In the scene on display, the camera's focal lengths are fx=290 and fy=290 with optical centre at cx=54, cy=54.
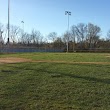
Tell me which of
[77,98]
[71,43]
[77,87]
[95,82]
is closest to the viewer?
[77,98]

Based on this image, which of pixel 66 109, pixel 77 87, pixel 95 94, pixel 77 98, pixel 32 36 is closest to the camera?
pixel 66 109

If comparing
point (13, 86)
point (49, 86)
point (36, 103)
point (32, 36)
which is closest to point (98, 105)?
point (36, 103)

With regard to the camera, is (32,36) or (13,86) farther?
(32,36)

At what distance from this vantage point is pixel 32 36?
13038 centimetres

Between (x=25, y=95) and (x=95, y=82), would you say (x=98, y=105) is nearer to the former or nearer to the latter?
(x=25, y=95)

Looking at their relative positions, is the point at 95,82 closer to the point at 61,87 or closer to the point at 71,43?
the point at 61,87

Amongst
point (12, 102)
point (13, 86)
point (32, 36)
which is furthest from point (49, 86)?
point (32, 36)

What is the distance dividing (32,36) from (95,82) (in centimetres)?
12025

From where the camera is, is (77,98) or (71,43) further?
(71,43)

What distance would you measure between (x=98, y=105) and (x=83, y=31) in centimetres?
12530

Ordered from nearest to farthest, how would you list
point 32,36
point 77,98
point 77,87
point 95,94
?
point 77,98
point 95,94
point 77,87
point 32,36

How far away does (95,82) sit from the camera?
1106 cm

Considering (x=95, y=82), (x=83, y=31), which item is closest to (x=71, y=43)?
(x=83, y=31)

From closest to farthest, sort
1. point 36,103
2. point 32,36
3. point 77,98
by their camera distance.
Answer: point 36,103
point 77,98
point 32,36
